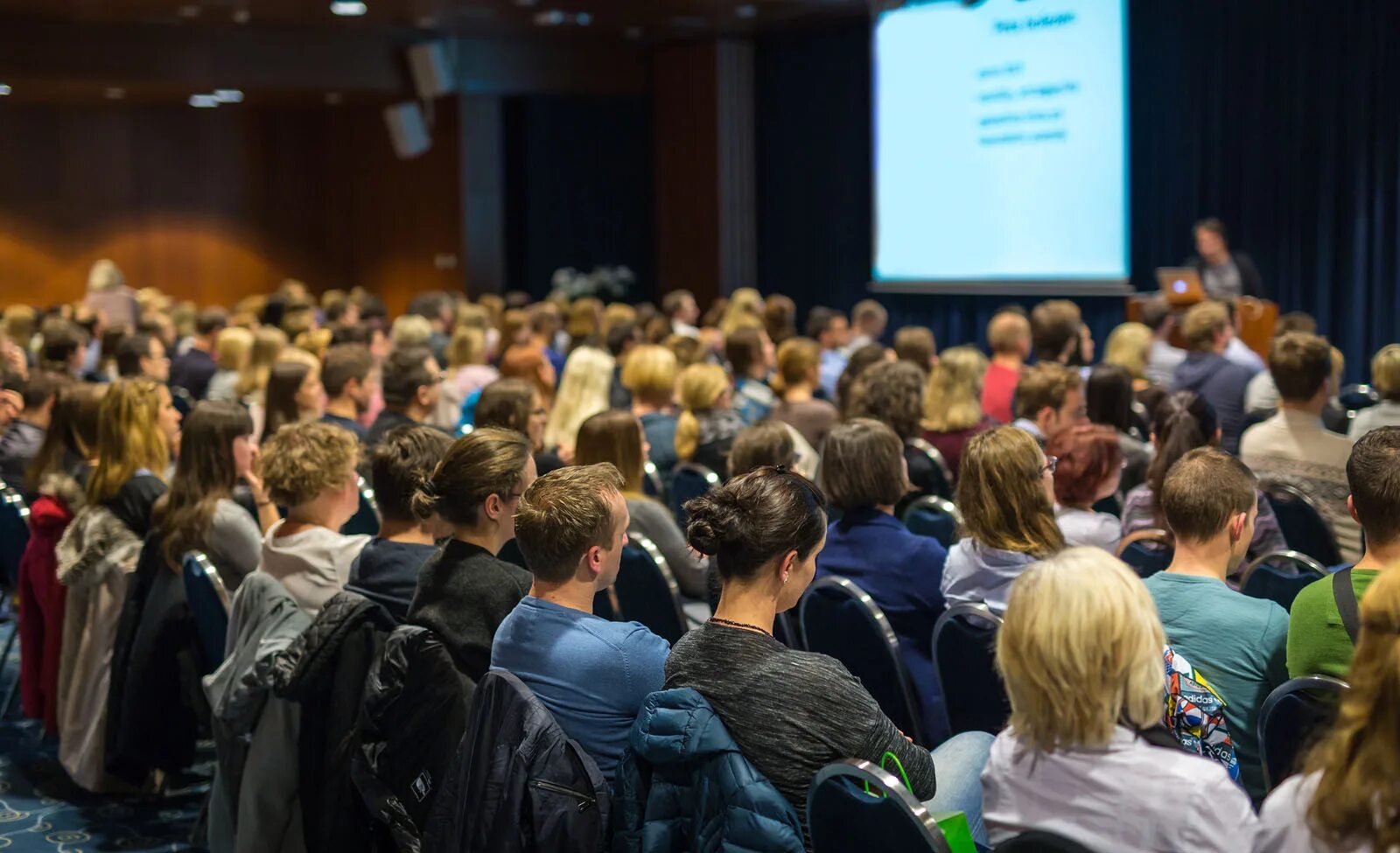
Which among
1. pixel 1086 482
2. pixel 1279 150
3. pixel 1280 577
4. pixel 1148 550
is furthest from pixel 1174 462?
pixel 1279 150

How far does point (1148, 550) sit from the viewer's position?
3.61 m

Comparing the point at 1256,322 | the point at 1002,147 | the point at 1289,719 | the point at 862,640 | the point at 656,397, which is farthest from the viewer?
the point at 1002,147

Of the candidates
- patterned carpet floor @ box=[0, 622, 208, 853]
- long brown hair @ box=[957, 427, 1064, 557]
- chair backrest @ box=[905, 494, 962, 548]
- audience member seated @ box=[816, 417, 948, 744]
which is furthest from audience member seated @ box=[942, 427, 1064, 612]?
patterned carpet floor @ box=[0, 622, 208, 853]

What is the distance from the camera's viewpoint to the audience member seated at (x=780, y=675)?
87.5 inches

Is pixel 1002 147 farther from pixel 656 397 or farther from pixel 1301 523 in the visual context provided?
pixel 1301 523

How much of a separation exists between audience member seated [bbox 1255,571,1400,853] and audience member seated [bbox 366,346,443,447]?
4349mm

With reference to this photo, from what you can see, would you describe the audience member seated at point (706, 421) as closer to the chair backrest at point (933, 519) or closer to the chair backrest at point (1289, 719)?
the chair backrest at point (933, 519)

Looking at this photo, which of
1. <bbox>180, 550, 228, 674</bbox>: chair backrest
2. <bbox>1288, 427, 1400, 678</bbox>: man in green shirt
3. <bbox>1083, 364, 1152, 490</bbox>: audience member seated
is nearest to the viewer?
<bbox>1288, 427, 1400, 678</bbox>: man in green shirt

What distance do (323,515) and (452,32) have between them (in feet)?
41.1

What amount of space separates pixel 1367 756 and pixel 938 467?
12.0ft

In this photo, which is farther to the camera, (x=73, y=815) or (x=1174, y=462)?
(x=73, y=815)

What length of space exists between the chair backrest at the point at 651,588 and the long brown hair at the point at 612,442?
39 cm

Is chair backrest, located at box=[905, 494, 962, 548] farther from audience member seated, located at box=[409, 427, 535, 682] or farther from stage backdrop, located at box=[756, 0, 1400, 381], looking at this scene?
stage backdrop, located at box=[756, 0, 1400, 381]

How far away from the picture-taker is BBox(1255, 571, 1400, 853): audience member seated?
1.54 metres
